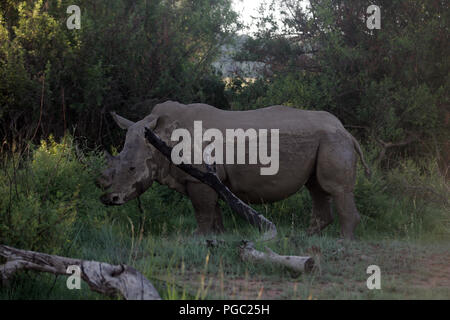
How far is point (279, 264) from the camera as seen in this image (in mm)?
4906

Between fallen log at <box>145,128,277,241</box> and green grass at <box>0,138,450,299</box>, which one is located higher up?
fallen log at <box>145,128,277,241</box>

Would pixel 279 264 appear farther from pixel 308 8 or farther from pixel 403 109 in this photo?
pixel 308 8

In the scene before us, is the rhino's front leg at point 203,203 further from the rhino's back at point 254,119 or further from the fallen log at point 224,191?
the rhino's back at point 254,119

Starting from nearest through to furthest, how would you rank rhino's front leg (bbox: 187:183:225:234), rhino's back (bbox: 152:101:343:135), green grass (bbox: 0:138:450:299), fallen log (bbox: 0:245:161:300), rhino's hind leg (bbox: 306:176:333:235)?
fallen log (bbox: 0:245:161:300)
green grass (bbox: 0:138:450:299)
rhino's front leg (bbox: 187:183:225:234)
rhino's back (bbox: 152:101:343:135)
rhino's hind leg (bbox: 306:176:333:235)

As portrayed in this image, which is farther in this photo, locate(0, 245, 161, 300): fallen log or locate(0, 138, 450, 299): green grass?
locate(0, 138, 450, 299): green grass

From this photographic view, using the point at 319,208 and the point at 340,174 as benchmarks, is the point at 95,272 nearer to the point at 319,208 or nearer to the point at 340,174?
the point at 340,174

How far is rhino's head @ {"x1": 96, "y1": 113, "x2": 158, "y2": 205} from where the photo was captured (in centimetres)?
675

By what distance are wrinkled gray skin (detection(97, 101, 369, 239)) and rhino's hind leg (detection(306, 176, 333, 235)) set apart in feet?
1.10

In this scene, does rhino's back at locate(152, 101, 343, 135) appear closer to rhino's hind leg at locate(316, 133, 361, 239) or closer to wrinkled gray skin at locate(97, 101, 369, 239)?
wrinkled gray skin at locate(97, 101, 369, 239)

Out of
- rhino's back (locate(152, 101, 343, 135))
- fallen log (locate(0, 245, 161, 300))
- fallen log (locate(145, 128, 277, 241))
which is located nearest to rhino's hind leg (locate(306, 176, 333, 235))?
rhino's back (locate(152, 101, 343, 135))

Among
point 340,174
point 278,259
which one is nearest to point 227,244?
point 278,259

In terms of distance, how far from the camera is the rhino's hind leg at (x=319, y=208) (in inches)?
291

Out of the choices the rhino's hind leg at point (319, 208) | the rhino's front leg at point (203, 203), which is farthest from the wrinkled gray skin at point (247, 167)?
the rhino's hind leg at point (319, 208)
